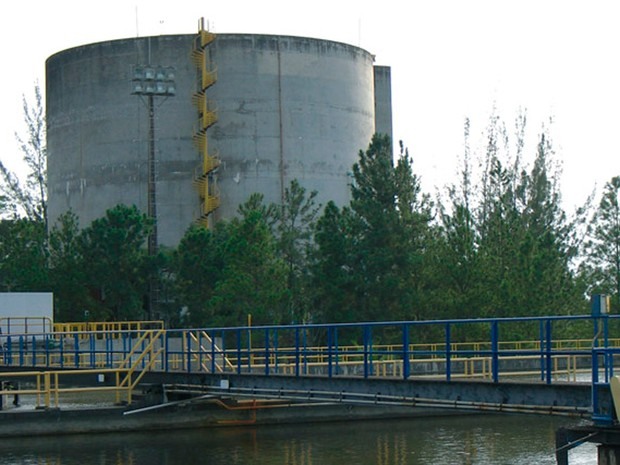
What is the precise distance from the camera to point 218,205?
6644cm

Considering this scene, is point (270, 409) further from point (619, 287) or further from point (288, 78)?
point (619, 287)

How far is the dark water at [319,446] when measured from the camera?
28.8 meters

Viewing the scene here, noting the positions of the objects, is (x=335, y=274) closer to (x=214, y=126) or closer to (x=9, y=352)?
(x=214, y=126)

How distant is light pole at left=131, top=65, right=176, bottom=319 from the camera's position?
64.0 metres

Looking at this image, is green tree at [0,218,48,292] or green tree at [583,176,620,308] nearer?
green tree at [0,218,48,292]

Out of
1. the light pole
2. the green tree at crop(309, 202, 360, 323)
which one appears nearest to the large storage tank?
the light pole

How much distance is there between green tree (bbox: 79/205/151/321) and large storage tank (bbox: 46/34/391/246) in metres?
8.39

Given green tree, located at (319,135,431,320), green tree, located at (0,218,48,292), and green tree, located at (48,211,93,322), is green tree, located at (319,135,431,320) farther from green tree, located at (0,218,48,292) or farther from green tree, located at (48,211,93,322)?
green tree, located at (0,218,48,292)

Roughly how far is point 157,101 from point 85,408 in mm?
35655

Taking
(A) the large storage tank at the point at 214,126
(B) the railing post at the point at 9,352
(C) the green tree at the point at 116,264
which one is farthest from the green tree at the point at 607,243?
(B) the railing post at the point at 9,352

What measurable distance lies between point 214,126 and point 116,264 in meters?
12.6

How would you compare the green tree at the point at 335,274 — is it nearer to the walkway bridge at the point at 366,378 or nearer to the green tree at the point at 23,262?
the walkway bridge at the point at 366,378

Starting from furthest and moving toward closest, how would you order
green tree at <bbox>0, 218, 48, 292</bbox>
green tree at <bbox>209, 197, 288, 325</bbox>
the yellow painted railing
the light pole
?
the light pole, green tree at <bbox>0, 218, 48, 292</bbox>, the yellow painted railing, green tree at <bbox>209, 197, 288, 325</bbox>

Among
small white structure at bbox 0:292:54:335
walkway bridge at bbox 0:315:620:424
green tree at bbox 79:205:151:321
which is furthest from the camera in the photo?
green tree at bbox 79:205:151:321
